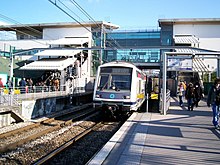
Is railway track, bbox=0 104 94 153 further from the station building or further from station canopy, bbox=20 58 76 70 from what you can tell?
the station building

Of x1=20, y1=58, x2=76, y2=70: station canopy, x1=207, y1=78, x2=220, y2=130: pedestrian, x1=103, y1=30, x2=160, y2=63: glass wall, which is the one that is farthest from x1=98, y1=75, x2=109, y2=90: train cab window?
x1=103, y1=30, x2=160, y2=63: glass wall

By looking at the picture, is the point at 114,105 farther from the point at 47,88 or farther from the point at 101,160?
the point at 47,88

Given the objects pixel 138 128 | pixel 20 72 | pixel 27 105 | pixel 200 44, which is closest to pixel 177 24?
pixel 200 44

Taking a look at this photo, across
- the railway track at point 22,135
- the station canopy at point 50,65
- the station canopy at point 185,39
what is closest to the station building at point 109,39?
the station canopy at point 185,39

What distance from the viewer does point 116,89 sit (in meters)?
13.4

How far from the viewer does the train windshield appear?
13.6 meters

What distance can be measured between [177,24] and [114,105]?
3327cm

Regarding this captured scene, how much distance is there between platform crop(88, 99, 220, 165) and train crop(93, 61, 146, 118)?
234 cm

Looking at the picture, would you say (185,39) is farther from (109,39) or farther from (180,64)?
(180,64)

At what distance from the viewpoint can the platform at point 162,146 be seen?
19.8ft

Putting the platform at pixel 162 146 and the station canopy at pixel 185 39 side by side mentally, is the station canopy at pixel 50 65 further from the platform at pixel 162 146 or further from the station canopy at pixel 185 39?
the platform at pixel 162 146

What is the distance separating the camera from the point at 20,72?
32594 mm

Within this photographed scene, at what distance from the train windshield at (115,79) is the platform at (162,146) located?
3.12 meters

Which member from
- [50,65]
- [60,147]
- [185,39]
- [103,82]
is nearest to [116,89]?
[103,82]
